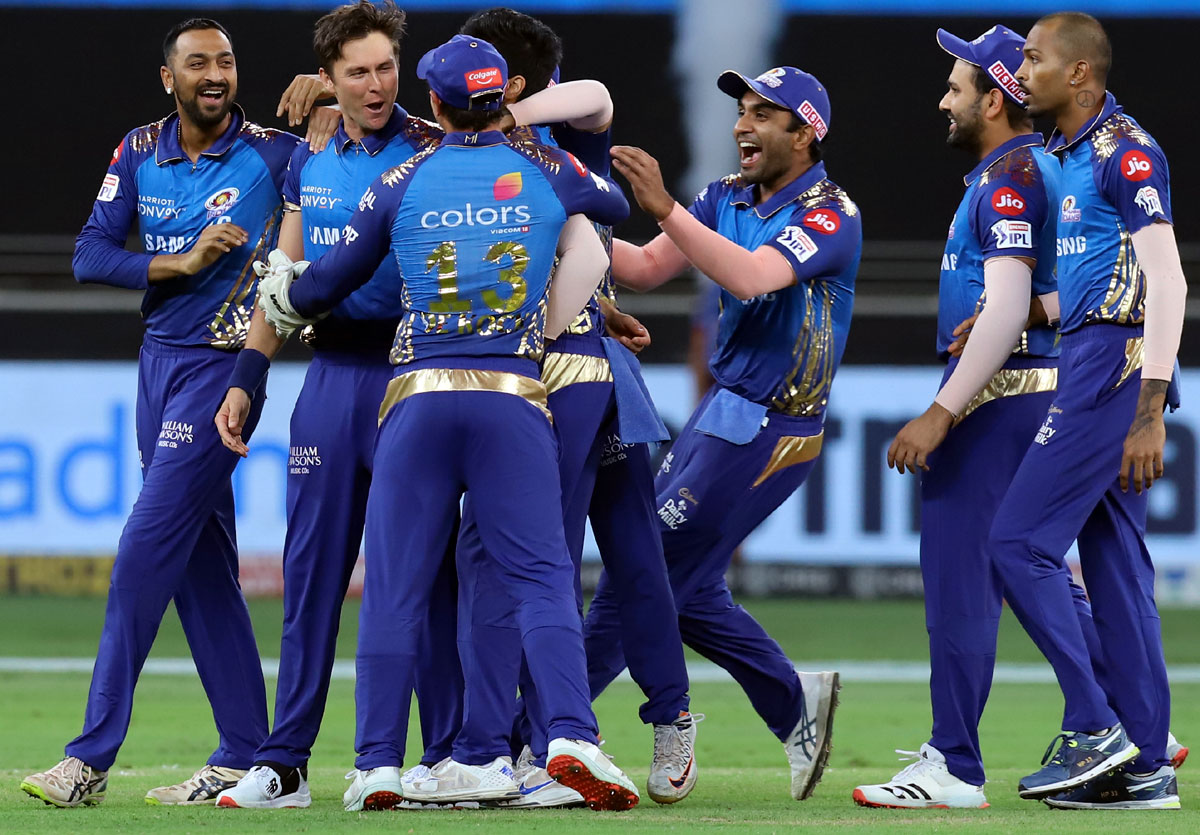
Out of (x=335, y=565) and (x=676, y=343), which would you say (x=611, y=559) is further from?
(x=676, y=343)

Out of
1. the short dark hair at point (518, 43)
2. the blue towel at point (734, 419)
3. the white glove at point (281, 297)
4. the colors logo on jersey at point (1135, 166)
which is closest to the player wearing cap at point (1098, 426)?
the colors logo on jersey at point (1135, 166)

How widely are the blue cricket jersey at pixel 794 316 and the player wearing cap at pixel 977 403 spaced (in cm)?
35

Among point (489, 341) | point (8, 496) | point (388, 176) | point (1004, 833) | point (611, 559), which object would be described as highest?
→ point (388, 176)

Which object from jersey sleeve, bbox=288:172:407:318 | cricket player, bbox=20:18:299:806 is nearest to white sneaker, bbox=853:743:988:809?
cricket player, bbox=20:18:299:806

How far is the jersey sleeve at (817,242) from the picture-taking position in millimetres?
5391

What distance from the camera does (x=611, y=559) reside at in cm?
536

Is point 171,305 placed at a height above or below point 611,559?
above

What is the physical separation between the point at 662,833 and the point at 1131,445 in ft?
5.81

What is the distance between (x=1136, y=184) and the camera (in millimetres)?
5102

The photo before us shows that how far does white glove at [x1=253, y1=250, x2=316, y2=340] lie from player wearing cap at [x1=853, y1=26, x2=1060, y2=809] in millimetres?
1811

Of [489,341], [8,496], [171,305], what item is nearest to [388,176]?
[489,341]

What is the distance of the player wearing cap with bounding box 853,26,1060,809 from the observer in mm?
5293

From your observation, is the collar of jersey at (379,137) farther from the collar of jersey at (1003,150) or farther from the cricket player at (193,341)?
the collar of jersey at (1003,150)

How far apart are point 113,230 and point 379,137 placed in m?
1.00
